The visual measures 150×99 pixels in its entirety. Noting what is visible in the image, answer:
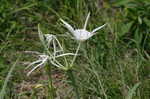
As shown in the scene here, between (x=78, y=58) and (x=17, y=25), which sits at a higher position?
(x=17, y=25)

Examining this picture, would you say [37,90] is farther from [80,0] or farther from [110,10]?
[110,10]

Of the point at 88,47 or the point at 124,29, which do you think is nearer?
the point at 88,47

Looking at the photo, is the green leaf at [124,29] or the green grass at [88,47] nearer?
the green grass at [88,47]

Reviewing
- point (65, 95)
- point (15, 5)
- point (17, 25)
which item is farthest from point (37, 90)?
point (15, 5)

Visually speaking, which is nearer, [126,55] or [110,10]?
[126,55]

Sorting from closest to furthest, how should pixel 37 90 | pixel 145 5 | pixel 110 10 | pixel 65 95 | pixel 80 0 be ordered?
pixel 65 95 → pixel 37 90 → pixel 80 0 → pixel 145 5 → pixel 110 10

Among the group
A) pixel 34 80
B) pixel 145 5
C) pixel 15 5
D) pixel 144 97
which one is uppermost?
pixel 15 5

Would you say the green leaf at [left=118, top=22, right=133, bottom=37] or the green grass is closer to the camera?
the green grass

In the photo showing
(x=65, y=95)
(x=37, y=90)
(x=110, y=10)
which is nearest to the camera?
(x=65, y=95)
